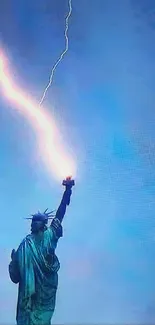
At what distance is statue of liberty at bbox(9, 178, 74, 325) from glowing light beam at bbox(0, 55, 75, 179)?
0.30 m

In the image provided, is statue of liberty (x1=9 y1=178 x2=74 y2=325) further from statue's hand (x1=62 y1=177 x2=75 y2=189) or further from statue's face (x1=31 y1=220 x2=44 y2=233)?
statue's hand (x1=62 y1=177 x2=75 y2=189)

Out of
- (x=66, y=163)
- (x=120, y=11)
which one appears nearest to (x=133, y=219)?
(x=66, y=163)

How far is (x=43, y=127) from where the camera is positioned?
11.0 ft

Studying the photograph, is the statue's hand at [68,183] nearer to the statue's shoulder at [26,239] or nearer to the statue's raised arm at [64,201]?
the statue's raised arm at [64,201]

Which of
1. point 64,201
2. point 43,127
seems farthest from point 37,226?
point 43,127

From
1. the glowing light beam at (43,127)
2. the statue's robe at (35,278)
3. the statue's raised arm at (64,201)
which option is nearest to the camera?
the statue's robe at (35,278)

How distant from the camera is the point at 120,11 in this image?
3498 mm

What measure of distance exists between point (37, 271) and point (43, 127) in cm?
82

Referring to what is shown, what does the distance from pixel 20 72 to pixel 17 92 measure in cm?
12

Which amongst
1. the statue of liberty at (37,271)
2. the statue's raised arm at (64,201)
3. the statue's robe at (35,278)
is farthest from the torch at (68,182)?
the statue's robe at (35,278)

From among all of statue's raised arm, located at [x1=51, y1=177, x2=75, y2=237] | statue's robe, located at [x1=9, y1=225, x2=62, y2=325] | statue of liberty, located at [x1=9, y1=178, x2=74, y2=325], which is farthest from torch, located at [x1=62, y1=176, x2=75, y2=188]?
statue's robe, located at [x1=9, y1=225, x2=62, y2=325]

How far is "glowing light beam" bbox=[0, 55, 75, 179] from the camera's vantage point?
3318 millimetres

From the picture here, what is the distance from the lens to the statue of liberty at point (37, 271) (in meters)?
3.04

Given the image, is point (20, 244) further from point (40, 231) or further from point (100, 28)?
point (100, 28)
